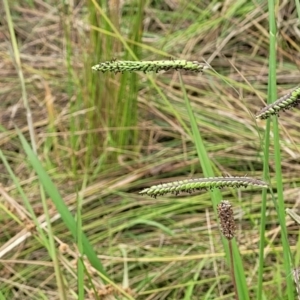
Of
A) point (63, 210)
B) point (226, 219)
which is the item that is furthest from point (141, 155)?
point (226, 219)

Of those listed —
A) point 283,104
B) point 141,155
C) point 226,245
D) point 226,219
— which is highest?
point 283,104

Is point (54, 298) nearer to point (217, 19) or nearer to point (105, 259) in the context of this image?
point (105, 259)

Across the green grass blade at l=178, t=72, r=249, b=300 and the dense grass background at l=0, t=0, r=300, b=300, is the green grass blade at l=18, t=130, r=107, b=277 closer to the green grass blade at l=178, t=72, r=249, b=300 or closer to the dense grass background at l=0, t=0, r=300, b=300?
the dense grass background at l=0, t=0, r=300, b=300

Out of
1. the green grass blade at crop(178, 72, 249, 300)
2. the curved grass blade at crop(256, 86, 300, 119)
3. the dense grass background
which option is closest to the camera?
the curved grass blade at crop(256, 86, 300, 119)

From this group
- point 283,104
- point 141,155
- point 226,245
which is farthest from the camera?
point 141,155

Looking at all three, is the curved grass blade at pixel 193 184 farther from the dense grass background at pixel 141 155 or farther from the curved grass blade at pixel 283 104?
the dense grass background at pixel 141 155

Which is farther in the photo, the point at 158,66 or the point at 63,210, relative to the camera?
the point at 63,210

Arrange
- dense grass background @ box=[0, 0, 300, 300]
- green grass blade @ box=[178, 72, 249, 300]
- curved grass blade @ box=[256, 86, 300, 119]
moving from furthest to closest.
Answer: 1. dense grass background @ box=[0, 0, 300, 300]
2. green grass blade @ box=[178, 72, 249, 300]
3. curved grass blade @ box=[256, 86, 300, 119]

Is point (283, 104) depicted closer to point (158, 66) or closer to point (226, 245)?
point (158, 66)

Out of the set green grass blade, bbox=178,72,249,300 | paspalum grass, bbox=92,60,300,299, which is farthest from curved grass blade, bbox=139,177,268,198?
green grass blade, bbox=178,72,249,300

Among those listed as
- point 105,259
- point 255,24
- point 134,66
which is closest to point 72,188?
point 105,259
